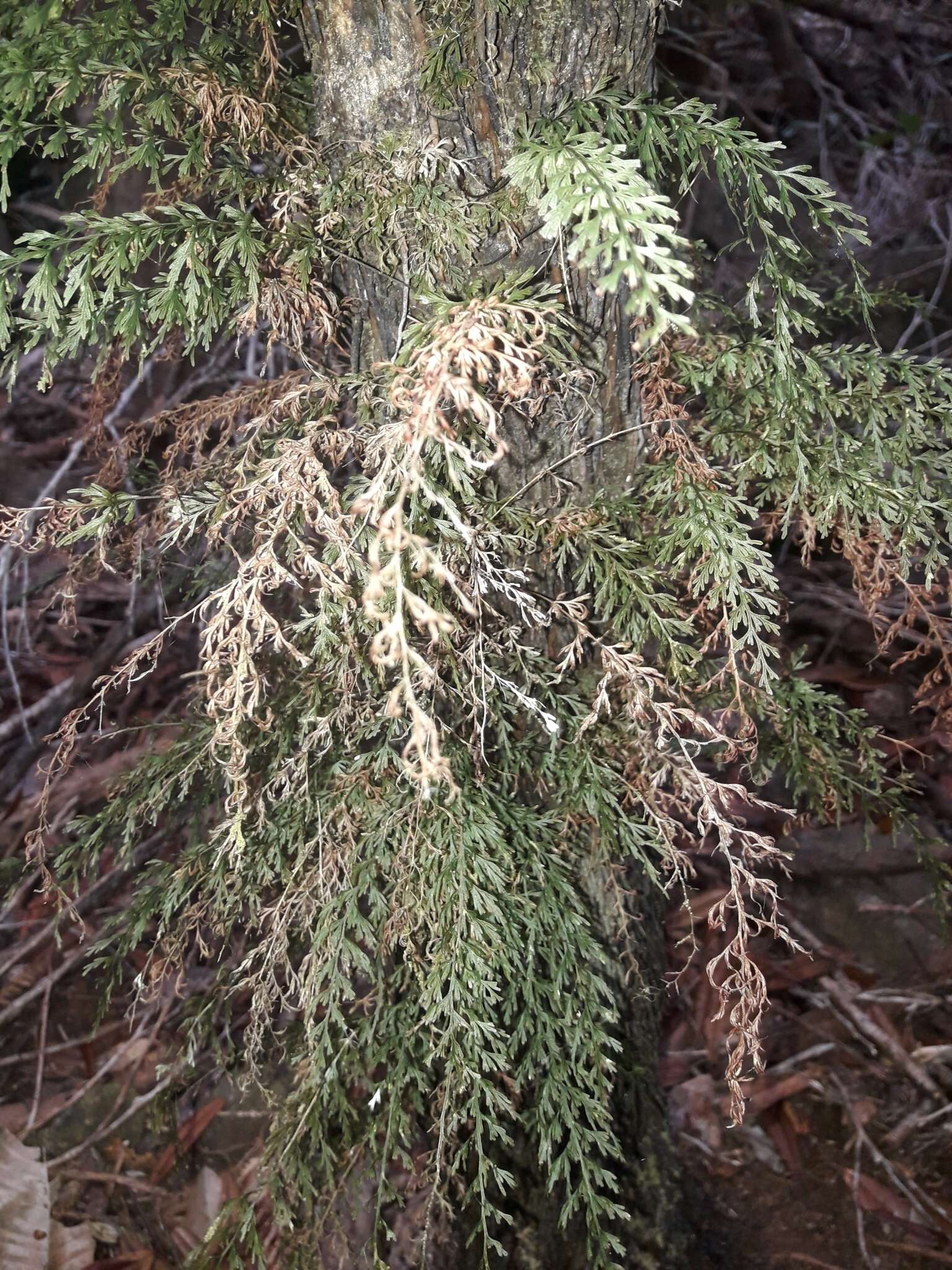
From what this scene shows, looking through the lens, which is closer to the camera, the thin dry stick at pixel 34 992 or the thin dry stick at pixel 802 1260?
the thin dry stick at pixel 802 1260

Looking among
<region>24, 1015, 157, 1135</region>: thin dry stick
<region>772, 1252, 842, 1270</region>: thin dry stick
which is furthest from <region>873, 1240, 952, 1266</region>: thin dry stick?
<region>24, 1015, 157, 1135</region>: thin dry stick

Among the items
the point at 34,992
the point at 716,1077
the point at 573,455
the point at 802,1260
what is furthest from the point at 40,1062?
the point at 573,455

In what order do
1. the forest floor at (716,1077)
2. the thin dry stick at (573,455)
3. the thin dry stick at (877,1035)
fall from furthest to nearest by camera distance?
1. the thin dry stick at (877,1035)
2. the forest floor at (716,1077)
3. the thin dry stick at (573,455)

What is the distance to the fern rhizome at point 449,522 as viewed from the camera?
1.36 metres

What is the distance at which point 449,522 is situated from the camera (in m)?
1.40

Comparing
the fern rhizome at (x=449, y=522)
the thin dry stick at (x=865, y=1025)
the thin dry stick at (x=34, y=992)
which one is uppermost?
the fern rhizome at (x=449, y=522)

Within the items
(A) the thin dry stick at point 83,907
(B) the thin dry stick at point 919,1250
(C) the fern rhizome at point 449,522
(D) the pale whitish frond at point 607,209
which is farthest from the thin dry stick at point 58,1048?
(D) the pale whitish frond at point 607,209

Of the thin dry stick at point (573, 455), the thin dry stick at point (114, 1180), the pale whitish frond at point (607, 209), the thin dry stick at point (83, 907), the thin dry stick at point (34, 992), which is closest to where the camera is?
the pale whitish frond at point (607, 209)

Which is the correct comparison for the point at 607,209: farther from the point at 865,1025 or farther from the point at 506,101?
the point at 865,1025

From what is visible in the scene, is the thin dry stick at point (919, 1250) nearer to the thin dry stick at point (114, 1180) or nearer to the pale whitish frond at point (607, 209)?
the thin dry stick at point (114, 1180)

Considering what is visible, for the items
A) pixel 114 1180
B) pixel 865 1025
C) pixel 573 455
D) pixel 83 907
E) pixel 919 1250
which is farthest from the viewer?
pixel 83 907

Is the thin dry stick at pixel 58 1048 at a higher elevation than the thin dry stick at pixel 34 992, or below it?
below

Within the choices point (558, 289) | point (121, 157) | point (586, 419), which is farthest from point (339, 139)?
point (121, 157)

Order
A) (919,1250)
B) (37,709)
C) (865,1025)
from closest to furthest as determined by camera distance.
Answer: (919,1250)
(865,1025)
(37,709)
